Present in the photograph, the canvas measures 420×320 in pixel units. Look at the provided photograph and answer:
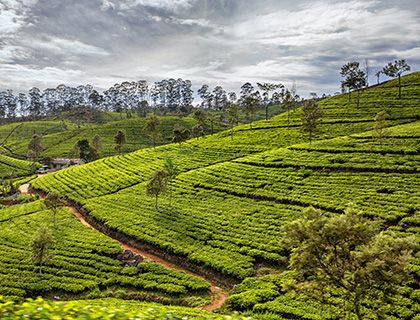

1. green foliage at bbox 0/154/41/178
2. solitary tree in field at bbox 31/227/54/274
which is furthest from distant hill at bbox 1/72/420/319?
green foliage at bbox 0/154/41/178

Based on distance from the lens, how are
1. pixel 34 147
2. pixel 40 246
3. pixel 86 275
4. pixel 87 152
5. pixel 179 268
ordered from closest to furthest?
pixel 86 275
pixel 40 246
pixel 179 268
pixel 87 152
pixel 34 147

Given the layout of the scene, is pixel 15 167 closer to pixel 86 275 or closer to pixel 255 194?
pixel 255 194

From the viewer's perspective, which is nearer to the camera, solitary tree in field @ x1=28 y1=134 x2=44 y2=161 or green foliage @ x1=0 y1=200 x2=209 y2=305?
green foliage @ x1=0 y1=200 x2=209 y2=305

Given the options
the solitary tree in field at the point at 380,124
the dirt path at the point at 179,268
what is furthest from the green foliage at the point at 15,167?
the solitary tree in field at the point at 380,124

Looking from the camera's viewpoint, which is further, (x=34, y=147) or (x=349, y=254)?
(x=34, y=147)

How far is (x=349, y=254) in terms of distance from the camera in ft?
61.0

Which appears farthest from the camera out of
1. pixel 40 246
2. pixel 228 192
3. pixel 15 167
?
pixel 15 167

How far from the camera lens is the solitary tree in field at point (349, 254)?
683 inches

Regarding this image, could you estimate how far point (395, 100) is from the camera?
109 meters

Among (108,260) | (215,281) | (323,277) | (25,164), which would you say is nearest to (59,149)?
(25,164)

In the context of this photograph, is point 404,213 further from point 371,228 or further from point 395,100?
point 395,100

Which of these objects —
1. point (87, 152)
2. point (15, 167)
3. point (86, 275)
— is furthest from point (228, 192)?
point (15, 167)

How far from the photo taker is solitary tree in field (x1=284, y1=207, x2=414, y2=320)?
56.9ft

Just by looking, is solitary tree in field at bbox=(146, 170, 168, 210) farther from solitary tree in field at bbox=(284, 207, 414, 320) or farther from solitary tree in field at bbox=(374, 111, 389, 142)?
solitary tree in field at bbox=(374, 111, 389, 142)
